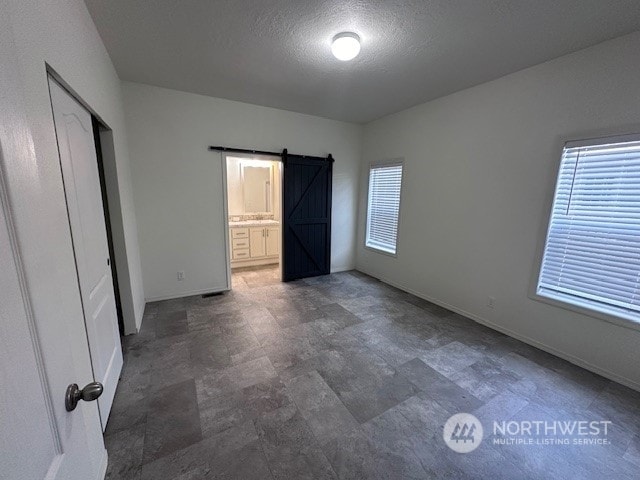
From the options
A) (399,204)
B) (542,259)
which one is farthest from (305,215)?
(542,259)

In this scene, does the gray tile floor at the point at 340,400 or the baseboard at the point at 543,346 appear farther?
the baseboard at the point at 543,346

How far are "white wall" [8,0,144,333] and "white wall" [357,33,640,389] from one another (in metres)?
3.47

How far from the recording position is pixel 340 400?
1.92 m

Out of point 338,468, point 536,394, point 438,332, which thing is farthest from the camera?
point 438,332

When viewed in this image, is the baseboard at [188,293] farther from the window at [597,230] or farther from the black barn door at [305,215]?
the window at [597,230]

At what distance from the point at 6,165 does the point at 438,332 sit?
329cm

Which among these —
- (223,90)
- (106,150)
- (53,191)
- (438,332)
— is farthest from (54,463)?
(223,90)

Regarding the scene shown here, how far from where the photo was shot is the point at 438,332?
2881 mm

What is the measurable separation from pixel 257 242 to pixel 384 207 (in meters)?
2.64

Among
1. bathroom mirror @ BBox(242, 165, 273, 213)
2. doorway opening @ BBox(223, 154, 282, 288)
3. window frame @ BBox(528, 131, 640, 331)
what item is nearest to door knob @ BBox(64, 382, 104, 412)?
window frame @ BBox(528, 131, 640, 331)

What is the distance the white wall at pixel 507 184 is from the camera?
84.0 inches

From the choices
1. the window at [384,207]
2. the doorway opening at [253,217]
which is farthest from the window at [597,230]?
the doorway opening at [253,217]

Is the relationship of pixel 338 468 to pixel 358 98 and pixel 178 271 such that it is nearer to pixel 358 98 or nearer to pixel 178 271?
pixel 178 271
